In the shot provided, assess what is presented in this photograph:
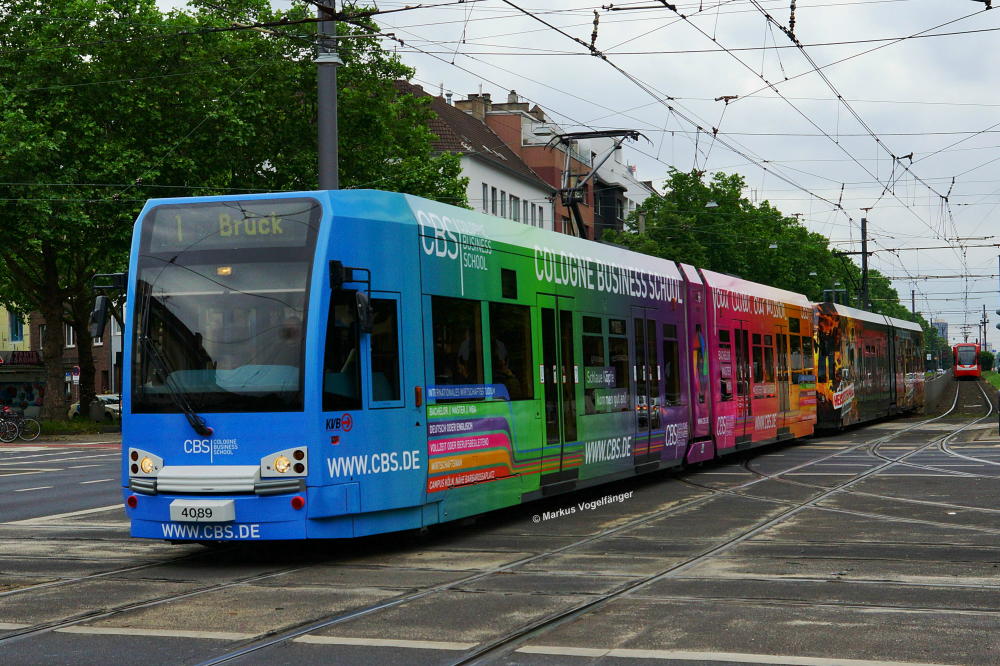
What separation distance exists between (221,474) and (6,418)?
31.7 metres

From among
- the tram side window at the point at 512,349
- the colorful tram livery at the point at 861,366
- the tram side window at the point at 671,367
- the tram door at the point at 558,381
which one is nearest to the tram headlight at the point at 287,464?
the tram side window at the point at 512,349

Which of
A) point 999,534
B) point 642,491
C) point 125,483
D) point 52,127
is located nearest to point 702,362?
point 642,491

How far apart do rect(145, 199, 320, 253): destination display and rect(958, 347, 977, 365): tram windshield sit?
95.9 meters

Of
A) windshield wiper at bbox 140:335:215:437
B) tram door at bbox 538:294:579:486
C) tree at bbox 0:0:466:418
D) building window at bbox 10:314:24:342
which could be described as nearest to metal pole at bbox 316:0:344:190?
tram door at bbox 538:294:579:486

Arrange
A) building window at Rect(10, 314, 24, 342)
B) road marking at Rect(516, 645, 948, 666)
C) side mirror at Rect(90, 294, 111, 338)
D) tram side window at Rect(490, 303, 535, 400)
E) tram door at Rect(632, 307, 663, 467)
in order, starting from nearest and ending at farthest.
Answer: road marking at Rect(516, 645, 948, 666)
side mirror at Rect(90, 294, 111, 338)
tram side window at Rect(490, 303, 535, 400)
tram door at Rect(632, 307, 663, 467)
building window at Rect(10, 314, 24, 342)

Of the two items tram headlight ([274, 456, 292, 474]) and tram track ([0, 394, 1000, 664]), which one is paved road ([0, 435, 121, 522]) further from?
tram headlight ([274, 456, 292, 474])

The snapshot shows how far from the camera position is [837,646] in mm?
7145

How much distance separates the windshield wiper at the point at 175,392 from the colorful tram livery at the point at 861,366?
21.1 metres

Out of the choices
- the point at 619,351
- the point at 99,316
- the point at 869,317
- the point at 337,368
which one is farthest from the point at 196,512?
the point at 869,317

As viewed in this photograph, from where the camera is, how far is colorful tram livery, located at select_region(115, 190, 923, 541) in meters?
10.7

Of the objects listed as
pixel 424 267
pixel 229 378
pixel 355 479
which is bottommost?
pixel 355 479

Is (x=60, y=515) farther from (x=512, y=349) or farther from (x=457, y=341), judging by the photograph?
(x=457, y=341)

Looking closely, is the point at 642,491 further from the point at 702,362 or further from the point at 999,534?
the point at 999,534

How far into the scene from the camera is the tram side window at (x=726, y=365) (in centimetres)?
2135
